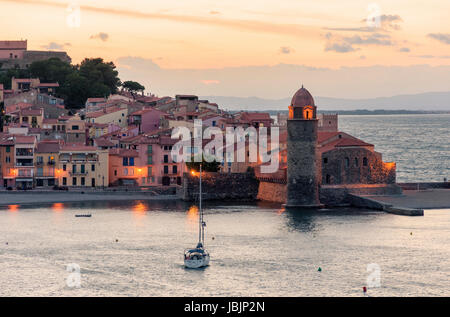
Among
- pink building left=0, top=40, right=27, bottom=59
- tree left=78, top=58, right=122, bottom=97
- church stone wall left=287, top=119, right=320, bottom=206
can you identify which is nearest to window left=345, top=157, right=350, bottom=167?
church stone wall left=287, top=119, right=320, bottom=206

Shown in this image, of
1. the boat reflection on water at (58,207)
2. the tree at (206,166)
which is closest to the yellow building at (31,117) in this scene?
the tree at (206,166)

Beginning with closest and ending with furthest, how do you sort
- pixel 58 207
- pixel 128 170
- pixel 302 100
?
pixel 302 100, pixel 58 207, pixel 128 170

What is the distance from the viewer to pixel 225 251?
2140 inches

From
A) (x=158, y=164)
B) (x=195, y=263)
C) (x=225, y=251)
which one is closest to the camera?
(x=195, y=263)

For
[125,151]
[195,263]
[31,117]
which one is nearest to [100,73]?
[31,117]

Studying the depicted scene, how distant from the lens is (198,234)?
2354 inches

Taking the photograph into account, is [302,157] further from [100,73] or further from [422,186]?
[100,73]

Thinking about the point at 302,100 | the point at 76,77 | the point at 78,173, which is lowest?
the point at 78,173

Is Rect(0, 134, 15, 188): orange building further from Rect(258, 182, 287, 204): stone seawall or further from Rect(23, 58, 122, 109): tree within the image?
Rect(23, 58, 122, 109): tree

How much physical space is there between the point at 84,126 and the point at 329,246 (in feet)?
146

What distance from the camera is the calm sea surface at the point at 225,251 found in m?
45.5

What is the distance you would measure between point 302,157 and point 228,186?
10272 millimetres
